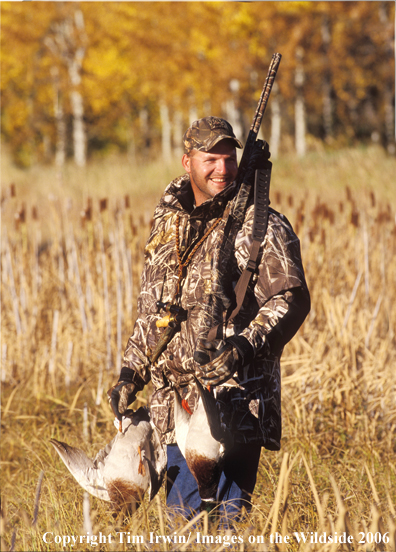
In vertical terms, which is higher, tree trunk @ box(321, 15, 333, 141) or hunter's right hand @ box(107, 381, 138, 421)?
tree trunk @ box(321, 15, 333, 141)

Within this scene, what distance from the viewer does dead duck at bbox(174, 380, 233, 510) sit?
2057 mm

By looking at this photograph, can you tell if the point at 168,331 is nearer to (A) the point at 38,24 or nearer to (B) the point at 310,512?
(B) the point at 310,512

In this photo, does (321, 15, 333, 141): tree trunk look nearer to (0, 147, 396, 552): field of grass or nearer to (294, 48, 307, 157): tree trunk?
(294, 48, 307, 157): tree trunk

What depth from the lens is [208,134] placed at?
2367 millimetres

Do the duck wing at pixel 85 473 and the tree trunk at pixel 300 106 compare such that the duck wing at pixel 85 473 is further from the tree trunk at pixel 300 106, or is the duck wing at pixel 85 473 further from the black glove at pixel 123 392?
the tree trunk at pixel 300 106

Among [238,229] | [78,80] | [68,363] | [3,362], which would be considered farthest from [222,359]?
[78,80]

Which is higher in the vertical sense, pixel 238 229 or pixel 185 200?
pixel 185 200

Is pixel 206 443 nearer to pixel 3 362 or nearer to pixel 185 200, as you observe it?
pixel 185 200

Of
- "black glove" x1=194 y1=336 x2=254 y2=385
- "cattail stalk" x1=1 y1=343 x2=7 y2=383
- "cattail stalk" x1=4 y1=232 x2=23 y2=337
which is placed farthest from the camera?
"cattail stalk" x1=4 y1=232 x2=23 y2=337

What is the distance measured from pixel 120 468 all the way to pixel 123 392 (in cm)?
29

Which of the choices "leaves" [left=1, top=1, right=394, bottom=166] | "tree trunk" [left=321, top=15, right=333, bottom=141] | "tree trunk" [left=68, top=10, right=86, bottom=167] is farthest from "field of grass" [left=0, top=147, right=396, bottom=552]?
"tree trunk" [left=68, top=10, right=86, bottom=167]

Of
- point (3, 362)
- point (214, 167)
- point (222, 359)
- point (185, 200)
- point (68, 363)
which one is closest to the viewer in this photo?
point (222, 359)

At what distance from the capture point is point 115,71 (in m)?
20.2

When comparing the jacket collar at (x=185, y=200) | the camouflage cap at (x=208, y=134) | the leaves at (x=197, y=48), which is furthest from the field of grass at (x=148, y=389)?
the leaves at (x=197, y=48)
